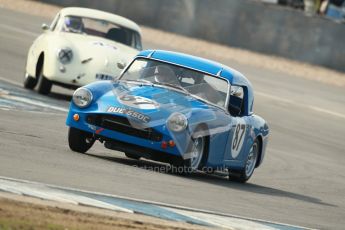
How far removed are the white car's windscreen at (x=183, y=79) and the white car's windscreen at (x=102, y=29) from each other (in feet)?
20.8

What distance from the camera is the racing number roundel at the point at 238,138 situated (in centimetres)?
1169

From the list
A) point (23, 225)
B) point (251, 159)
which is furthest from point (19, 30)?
point (23, 225)

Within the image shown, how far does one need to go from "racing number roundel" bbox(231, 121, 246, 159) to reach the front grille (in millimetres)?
1271

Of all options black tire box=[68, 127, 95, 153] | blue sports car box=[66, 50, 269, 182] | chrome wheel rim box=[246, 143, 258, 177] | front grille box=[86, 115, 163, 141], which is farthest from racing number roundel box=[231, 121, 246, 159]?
black tire box=[68, 127, 95, 153]

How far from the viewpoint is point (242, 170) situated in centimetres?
1227

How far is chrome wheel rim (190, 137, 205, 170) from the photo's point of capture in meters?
10.8

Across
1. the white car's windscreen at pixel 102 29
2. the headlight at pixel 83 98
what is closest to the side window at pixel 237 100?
the headlight at pixel 83 98

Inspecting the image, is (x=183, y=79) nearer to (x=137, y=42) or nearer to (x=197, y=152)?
(x=197, y=152)

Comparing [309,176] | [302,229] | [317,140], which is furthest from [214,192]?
[317,140]

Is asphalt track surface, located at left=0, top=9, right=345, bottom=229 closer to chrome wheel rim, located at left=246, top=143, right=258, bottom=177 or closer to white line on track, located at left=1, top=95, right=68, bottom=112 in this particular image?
white line on track, located at left=1, top=95, right=68, bottom=112

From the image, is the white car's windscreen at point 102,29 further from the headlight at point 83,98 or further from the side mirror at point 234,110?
the headlight at point 83,98

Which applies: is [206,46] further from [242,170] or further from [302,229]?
[302,229]

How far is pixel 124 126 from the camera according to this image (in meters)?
10.7

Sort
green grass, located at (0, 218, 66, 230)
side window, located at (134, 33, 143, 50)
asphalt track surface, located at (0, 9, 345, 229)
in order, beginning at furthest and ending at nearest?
side window, located at (134, 33, 143, 50)
asphalt track surface, located at (0, 9, 345, 229)
green grass, located at (0, 218, 66, 230)
